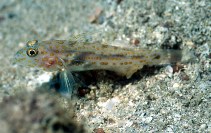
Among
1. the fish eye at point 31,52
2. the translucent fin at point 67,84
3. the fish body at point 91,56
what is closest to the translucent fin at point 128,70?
the fish body at point 91,56

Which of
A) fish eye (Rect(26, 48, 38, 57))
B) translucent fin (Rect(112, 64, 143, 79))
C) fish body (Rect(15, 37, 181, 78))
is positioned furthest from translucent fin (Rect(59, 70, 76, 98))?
translucent fin (Rect(112, 64, 143, 79))

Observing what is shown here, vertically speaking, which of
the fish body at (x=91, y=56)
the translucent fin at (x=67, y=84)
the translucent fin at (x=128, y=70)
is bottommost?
the translucent fin at (x=67, y=84)

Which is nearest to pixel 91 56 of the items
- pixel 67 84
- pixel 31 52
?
pixel 67 84

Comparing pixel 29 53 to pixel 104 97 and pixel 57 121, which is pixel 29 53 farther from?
pixel 57 121

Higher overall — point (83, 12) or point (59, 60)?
point (83, 12)

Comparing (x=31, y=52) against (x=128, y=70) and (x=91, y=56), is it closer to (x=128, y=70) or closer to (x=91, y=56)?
(x=91, y=56)

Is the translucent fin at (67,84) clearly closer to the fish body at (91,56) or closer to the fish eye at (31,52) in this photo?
the fish body at (91,56)

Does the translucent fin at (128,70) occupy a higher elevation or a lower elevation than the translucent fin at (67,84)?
higher

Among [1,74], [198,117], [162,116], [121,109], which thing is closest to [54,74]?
[1,74]

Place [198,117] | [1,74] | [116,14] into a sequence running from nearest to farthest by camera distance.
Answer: [198,117], [1,74], [116,14]
